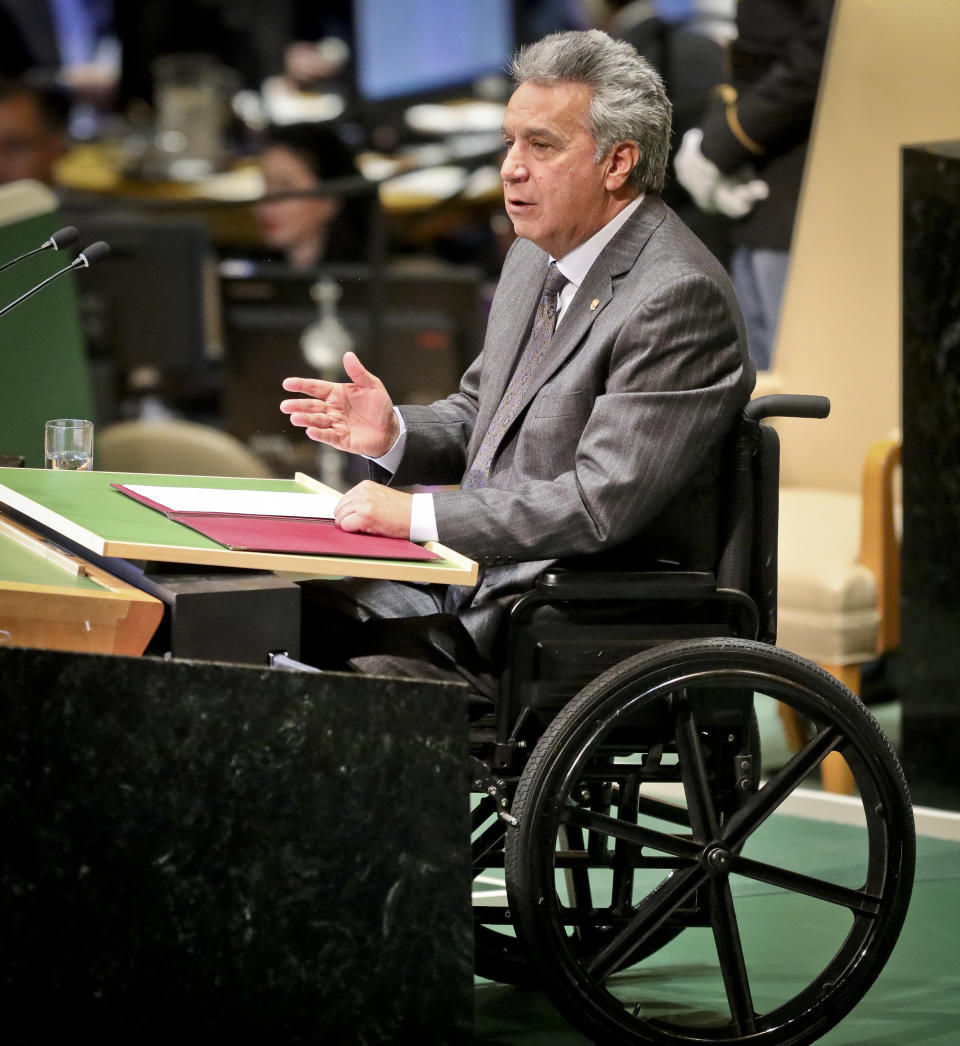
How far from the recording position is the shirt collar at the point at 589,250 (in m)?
2.28

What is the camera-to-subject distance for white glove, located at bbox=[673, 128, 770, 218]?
503cm

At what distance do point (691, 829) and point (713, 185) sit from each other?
129 inches

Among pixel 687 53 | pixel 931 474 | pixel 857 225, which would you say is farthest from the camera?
pixel 687 53

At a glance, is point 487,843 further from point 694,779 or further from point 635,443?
point 635,443

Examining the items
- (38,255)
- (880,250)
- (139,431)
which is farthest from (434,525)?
(880,250)

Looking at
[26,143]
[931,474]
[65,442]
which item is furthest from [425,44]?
[65,442]

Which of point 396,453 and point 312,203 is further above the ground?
point 312,203

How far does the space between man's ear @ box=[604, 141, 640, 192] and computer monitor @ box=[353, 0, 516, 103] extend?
526cm

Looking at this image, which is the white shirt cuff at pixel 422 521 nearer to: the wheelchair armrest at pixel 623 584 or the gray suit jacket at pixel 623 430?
the gray suit jacket at pixel 623 430

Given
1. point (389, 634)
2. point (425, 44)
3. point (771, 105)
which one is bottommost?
point (389, 634)

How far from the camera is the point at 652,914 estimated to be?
80.0 inches

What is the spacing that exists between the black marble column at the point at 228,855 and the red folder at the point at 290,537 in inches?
6.2

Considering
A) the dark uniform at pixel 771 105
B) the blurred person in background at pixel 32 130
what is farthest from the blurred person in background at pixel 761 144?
the blurred person in background at pixel 32 130

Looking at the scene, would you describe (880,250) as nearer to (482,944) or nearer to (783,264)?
(783,264)
